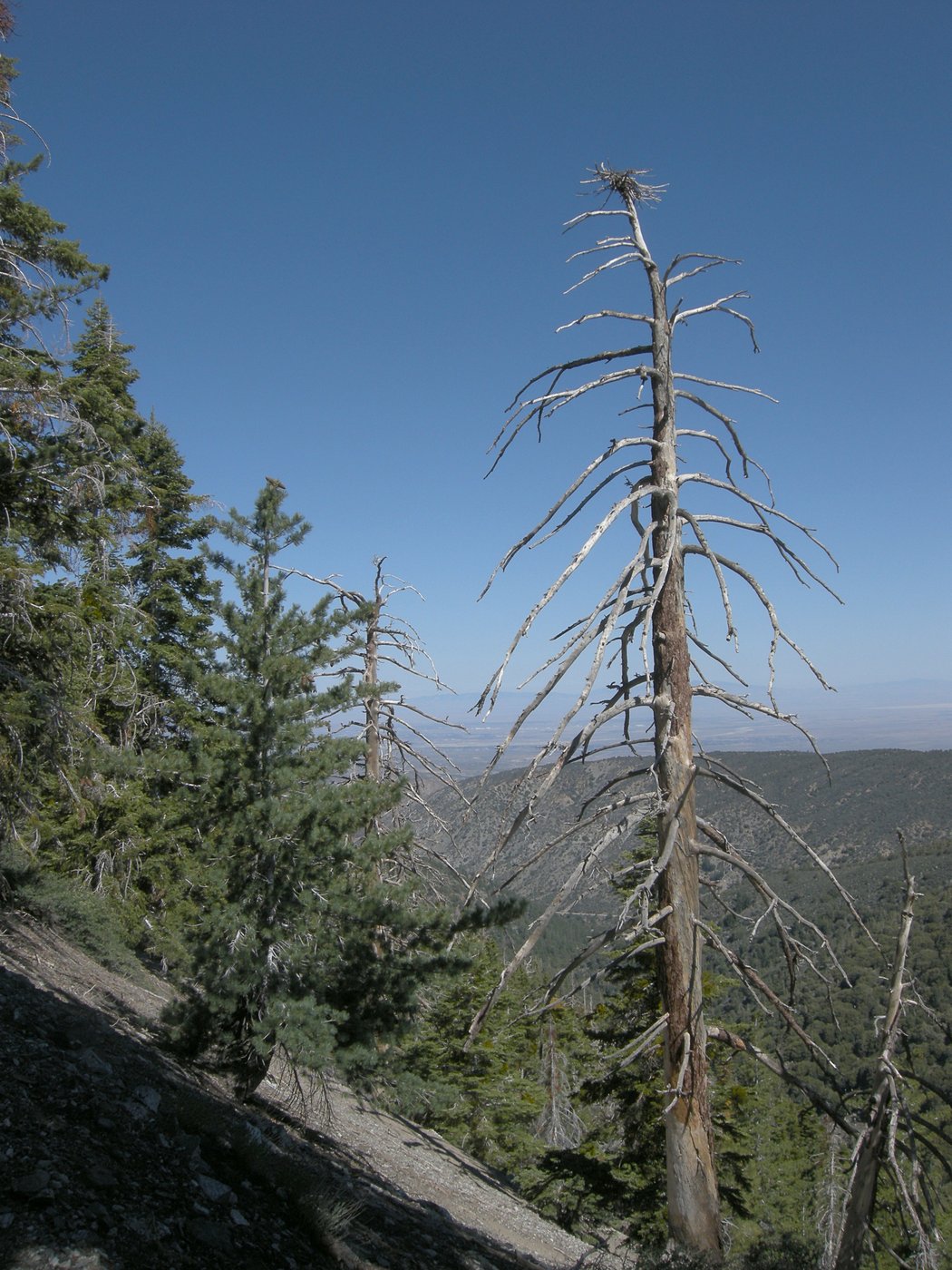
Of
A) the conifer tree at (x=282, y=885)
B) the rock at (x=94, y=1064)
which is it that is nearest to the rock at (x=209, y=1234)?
the rock at (x=94, y=1064)

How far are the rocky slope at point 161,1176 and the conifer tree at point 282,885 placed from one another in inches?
40.9

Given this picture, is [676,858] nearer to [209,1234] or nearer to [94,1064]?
[209,1234]

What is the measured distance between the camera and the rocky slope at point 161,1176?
14.3ft

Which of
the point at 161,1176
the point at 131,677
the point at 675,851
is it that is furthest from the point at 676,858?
the point at 131,677

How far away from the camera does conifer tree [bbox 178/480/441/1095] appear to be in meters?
9.64

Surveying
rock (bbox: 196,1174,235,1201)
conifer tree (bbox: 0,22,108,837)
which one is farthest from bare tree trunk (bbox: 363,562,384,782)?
rock (bbox: 196,1174,235,1201)

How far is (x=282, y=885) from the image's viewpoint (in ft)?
33.2

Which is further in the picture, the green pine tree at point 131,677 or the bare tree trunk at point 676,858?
the green pine tree at point 131,677

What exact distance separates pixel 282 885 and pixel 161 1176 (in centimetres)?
500

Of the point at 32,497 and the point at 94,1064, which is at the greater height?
the point at 32,497

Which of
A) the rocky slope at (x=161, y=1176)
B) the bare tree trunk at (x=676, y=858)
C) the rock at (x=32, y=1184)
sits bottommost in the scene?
the rocky slope at (x=161, y=1176)

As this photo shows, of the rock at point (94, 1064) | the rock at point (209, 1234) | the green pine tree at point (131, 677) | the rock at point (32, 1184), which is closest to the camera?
the rock at point (32, 1184)

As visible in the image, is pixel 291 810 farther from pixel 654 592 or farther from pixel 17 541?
pixel 654 592

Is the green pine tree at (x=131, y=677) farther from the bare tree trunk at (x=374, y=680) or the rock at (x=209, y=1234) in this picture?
the rock at (x=209, y=1234)
